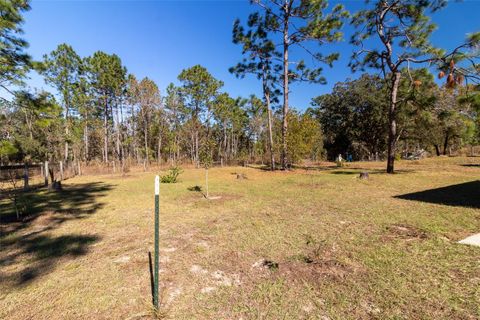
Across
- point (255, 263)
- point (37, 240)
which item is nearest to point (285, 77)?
point (255, 263)

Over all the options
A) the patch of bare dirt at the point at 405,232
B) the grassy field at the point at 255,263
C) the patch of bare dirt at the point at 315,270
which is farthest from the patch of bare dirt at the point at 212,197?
the patch of bare dirt at the point at 405,232

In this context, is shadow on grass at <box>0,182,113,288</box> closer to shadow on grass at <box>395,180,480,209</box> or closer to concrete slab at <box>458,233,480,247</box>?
concrete slab at <box>458,233,480,247</box>

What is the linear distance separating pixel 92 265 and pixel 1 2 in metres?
6.01

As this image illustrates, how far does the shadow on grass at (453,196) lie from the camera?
19.7ft

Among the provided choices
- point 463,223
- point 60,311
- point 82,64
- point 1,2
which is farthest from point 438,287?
point 82,64

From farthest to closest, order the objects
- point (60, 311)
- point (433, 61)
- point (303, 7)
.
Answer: point (303, 7) → point (433, 61) → point (60, 311)

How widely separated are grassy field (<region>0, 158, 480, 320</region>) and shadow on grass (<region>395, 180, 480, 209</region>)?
0.12 meters

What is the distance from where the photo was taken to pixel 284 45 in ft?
50.6

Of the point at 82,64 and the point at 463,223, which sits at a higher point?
the point at 82,64

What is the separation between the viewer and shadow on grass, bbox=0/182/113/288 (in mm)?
3317

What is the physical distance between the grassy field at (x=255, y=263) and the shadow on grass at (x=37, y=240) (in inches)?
1.1

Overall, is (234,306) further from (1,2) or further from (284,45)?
(284,45)

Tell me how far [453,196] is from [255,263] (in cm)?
723

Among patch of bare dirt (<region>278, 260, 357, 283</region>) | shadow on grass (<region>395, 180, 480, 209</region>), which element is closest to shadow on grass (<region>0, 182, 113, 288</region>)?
patch of bare dirt (<region>278, 260, 357, 283</region>)
